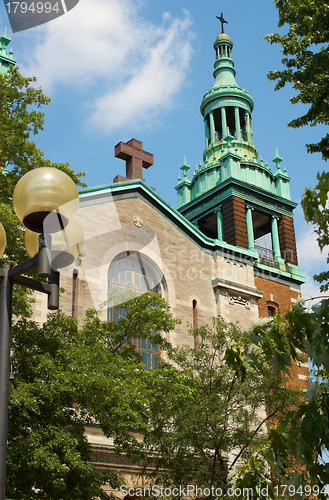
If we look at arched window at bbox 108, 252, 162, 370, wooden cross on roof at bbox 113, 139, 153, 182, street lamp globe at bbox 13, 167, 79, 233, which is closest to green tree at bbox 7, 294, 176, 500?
street lamp globe at bbox 13, 167, 79, 233

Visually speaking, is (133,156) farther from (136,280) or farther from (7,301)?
(7,301)

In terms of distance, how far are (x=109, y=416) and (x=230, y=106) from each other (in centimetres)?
2518

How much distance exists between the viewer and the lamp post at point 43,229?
550 centimetres

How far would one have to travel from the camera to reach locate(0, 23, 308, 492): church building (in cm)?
1920

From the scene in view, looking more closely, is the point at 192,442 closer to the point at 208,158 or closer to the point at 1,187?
the point at 1,187

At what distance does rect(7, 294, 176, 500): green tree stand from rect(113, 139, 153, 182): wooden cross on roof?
11.7 meters

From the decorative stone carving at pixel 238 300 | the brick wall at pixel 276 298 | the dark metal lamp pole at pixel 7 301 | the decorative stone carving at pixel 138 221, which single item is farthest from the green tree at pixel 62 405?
the brick wall at pixel 276 298

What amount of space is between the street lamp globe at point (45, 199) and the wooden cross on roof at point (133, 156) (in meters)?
18.1

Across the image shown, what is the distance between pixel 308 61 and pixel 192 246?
1228cm

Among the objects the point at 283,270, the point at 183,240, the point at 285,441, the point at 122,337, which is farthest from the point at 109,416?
the point at 283,270

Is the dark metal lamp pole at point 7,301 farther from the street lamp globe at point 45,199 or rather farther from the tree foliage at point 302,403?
the tree foliage at point 302,403

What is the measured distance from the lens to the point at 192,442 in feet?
46.0
